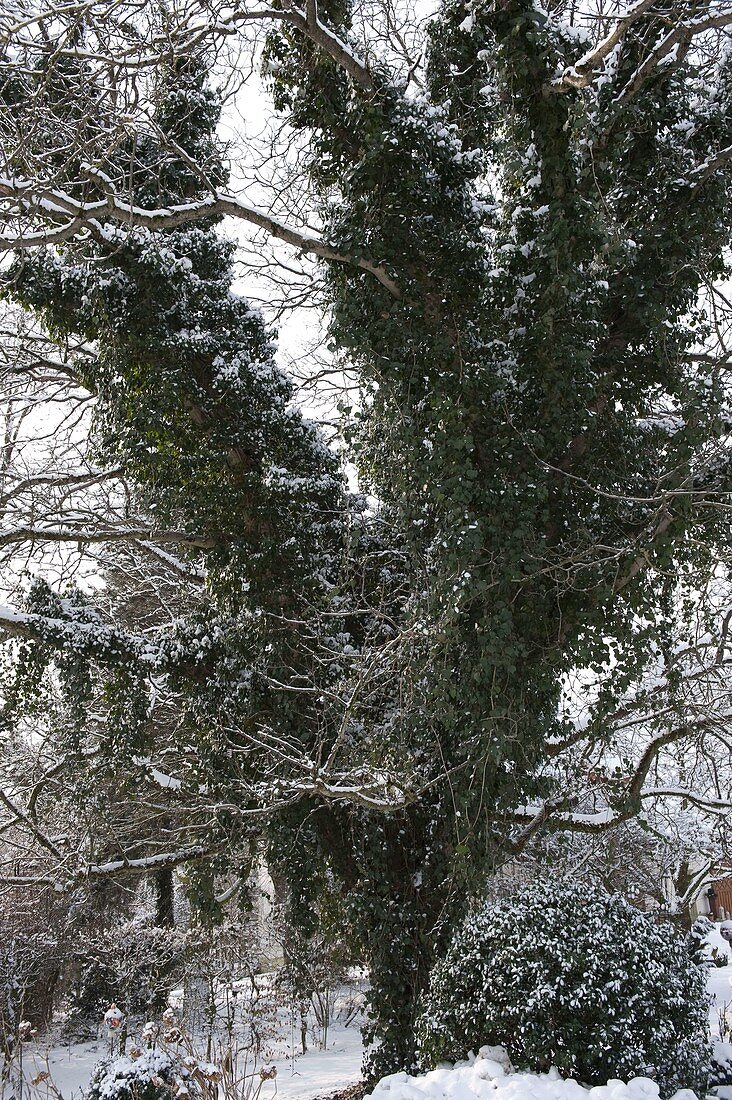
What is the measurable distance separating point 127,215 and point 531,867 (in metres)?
12.4

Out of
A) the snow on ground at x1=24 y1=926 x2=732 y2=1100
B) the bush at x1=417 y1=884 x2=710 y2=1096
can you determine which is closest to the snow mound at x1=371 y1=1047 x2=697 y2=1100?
the snow on ground at x1=24 y1=926 x2=732 y2=1100

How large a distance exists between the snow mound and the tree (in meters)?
2.27

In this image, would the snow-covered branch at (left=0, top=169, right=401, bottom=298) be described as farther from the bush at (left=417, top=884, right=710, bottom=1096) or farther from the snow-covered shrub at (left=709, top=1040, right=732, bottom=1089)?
the snow-covered shrub at (left=709, top=1040, right=732, bottom=1089)

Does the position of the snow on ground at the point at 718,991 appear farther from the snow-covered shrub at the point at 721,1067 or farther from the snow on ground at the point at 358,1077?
the snow-covered shrub at the point at 721,1067

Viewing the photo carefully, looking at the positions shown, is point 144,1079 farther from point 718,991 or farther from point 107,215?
point 718,991

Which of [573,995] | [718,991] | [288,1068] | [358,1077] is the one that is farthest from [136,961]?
[573,995]

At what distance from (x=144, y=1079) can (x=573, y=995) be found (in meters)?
2.74

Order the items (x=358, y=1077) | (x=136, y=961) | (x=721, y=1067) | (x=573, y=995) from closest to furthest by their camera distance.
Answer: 1. (x=573, y=995)
2. (x=721, y=1067)
3. (x=358, y=1077)
4. (x=136, y=961)

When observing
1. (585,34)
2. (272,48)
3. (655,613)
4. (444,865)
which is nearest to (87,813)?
(444,865)

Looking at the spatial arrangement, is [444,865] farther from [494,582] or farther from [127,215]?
[127,215]

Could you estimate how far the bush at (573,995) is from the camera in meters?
4.98

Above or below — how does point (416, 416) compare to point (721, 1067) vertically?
above

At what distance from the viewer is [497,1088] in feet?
14.1

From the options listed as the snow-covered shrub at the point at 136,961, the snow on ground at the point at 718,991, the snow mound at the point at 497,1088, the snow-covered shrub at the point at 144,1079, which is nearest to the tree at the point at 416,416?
the snow-covered shrub at the point at 144,1079
